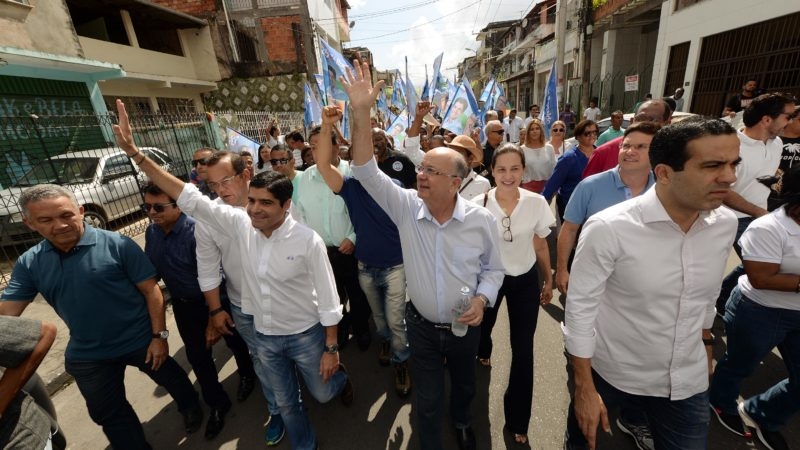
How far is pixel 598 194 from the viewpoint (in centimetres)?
254

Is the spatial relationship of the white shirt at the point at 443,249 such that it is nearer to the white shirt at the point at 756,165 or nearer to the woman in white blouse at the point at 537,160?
the white shirt at the point at 756,165

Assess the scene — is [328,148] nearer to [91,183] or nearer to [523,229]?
[523,229]

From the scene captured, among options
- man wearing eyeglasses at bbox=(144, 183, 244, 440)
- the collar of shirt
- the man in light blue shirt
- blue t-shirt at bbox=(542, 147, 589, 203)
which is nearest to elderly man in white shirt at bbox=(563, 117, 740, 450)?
the collar of shirt

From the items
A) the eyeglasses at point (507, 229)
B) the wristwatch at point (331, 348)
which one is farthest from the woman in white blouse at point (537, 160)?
the wristwatch at point (331, 348)

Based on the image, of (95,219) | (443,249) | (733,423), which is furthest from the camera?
(95,219)

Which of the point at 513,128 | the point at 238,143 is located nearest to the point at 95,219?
the point at 238,143

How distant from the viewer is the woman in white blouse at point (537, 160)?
16.3 feet

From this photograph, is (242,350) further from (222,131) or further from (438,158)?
(222,131)

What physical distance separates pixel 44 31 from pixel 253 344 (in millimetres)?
12174

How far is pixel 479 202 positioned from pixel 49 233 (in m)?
2.67

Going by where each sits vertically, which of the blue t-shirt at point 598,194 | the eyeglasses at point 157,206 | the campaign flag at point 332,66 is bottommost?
the blue t-shirt at point 598,194

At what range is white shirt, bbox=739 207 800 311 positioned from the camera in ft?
6.34

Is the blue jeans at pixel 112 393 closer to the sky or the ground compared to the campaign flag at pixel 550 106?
closer to the ground

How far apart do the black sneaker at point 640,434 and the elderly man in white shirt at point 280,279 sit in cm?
201
